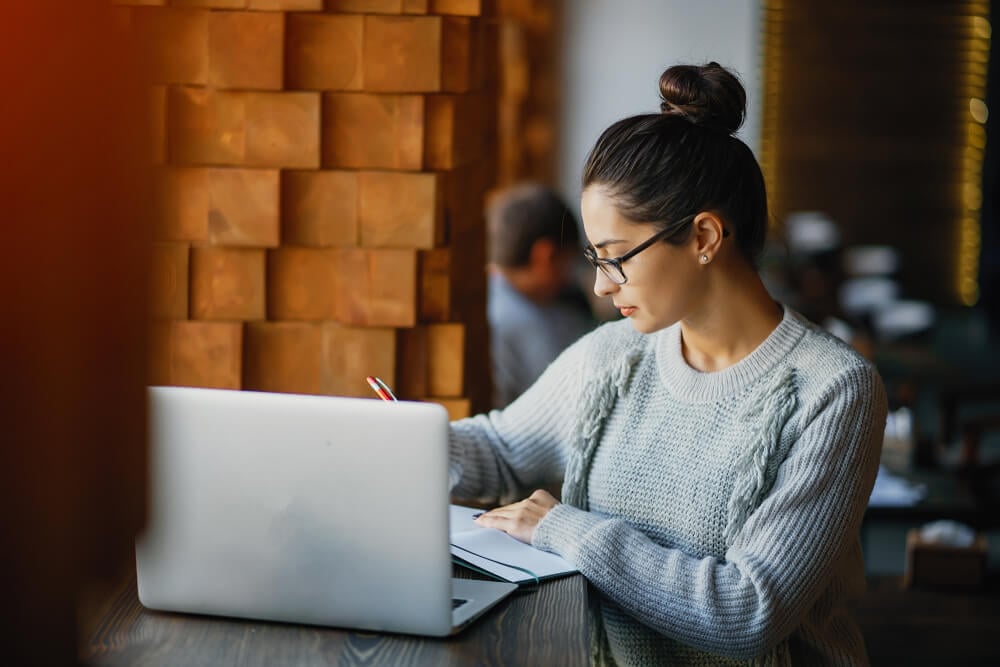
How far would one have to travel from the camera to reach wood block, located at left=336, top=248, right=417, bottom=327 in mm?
2184

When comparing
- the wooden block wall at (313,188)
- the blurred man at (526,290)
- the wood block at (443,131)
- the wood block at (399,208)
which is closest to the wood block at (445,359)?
the wooden block wall at (313,188)

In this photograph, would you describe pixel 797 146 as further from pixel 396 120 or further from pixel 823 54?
pixel 396 120

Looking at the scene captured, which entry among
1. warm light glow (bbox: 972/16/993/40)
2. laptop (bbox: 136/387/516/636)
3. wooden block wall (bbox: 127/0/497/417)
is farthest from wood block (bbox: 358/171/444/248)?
warm light glow (bbox: 972/16/993/40)

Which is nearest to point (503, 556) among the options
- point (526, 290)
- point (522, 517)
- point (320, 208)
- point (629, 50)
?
point (522, 517)

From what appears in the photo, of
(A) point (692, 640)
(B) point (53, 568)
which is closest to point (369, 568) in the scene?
(A) point (692, 640)

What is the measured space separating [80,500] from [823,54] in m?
9.90

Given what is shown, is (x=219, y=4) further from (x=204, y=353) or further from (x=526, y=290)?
(x=526, y=290)

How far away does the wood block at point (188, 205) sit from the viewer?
7.01 feet

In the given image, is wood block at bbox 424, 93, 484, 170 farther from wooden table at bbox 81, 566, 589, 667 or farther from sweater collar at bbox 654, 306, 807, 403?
wooden table at bbox 81, 566, 589, 667

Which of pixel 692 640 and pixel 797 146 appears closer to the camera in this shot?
pixel 692 640

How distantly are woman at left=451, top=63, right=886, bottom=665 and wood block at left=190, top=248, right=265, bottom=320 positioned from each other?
A: 2.15 ft

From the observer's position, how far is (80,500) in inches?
29.7

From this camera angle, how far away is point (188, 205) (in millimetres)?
2152

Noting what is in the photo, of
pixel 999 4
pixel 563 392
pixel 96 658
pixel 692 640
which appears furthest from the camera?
pixel 999 4
